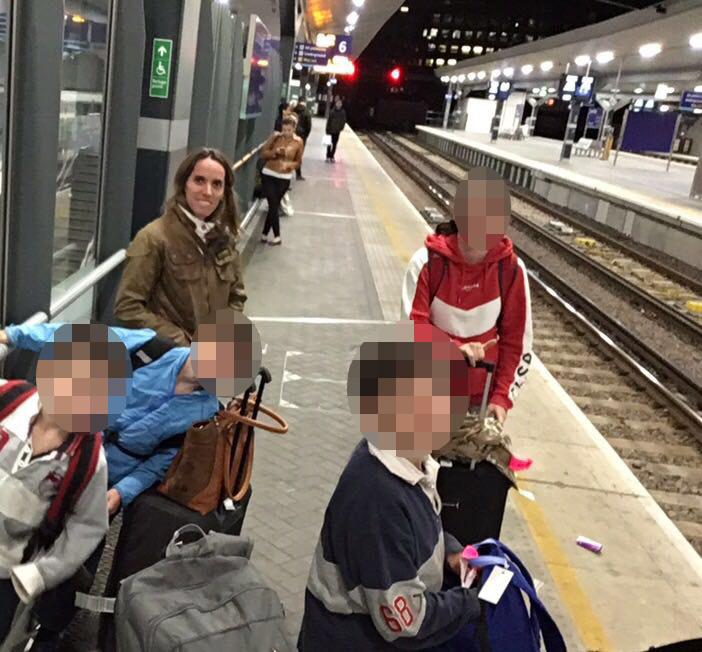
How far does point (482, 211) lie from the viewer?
303cm

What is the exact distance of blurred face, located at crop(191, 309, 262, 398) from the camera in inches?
100.0

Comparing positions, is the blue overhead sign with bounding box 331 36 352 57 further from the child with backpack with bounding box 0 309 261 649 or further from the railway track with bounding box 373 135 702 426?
the child with backpack with bounding box 0 309 261 649

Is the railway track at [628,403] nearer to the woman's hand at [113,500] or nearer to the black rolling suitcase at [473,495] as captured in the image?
the black rolling suitcase at [473,495]

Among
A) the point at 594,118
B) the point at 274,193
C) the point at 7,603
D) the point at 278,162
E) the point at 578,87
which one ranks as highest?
the point at 578,87

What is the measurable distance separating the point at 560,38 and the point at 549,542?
27187mm

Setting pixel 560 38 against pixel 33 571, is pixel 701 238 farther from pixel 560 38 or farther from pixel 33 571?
pixel 33 571

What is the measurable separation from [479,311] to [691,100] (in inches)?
1026

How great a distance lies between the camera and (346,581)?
2047 millimetres

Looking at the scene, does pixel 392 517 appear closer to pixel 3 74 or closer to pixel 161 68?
pixel 3 74

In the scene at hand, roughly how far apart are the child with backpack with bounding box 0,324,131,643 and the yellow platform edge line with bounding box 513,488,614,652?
7.84 feet

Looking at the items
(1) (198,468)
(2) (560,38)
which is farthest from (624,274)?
(2) (560,38)

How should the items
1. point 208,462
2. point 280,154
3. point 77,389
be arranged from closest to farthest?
1. point 77,389
2. point 208,462
3. point 280,154

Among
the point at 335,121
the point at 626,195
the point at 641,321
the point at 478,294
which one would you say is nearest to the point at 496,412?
the point at 478,294

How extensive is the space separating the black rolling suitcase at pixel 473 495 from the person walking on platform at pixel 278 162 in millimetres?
7869
